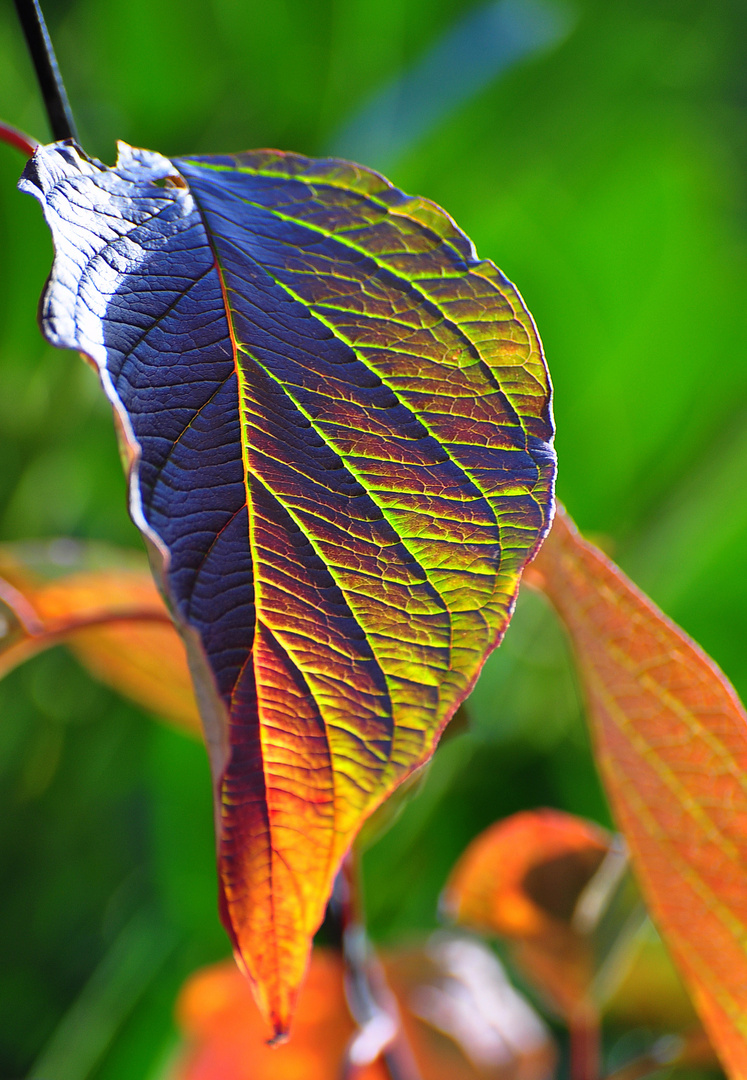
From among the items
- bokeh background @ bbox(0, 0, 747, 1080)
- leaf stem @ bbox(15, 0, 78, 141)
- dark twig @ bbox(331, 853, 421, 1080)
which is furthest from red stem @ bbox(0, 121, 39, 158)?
bokeh background @ bbox(0, 0, 747, 1080)

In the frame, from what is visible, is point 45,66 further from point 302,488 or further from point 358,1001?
point 358,1001

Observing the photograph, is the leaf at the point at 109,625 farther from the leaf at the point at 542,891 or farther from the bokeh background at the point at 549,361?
the bokeh background at the point at 549,361

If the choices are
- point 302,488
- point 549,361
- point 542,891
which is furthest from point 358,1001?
point 549,361

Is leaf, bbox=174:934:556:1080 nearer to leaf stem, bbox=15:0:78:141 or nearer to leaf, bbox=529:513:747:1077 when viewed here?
leaf, bbox=529:513:747:1077

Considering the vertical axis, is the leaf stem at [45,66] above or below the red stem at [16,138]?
above

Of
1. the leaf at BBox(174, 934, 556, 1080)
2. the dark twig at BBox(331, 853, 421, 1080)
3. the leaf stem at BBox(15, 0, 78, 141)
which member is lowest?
the leaf at BBox(174, 934, 556, 1080)

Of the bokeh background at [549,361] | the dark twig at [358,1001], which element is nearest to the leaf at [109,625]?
the dark twig at [358,1001]

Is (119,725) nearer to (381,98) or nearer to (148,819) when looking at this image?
(148,819)
